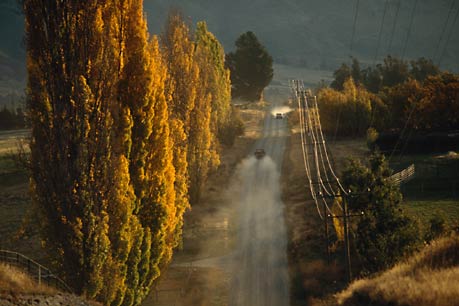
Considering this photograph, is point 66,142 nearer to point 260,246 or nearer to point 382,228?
point 382,228

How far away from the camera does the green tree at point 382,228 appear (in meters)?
31.1

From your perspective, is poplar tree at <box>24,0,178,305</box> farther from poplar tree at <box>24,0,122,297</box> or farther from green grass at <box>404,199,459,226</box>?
green grass at <box>404,199,459,226</box>

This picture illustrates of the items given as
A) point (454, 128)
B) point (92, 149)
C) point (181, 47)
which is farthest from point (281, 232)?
point (454, 128)

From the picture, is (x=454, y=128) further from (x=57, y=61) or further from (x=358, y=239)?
(x=57, y=61)

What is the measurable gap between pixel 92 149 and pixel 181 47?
79.0 feet

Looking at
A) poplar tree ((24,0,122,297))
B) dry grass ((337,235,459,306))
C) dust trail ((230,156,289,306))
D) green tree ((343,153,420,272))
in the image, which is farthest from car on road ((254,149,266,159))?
poplar tree ((24,0,122,297))

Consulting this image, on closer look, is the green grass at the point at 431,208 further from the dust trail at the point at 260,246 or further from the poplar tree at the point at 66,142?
the poplar tree at the point at 66,142

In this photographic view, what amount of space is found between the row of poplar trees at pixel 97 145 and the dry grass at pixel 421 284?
358 inches

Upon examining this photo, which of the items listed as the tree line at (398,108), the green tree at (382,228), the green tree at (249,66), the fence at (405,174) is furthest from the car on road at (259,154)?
the green tree at (249,66)

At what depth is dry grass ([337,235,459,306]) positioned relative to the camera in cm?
1678

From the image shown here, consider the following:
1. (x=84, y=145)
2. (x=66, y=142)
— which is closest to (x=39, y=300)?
(x=66, y=142)

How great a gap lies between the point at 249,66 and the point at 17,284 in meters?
97.6

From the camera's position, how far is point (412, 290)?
18141 millimetres

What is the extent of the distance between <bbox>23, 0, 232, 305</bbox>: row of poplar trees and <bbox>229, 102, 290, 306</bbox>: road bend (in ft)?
33.4
